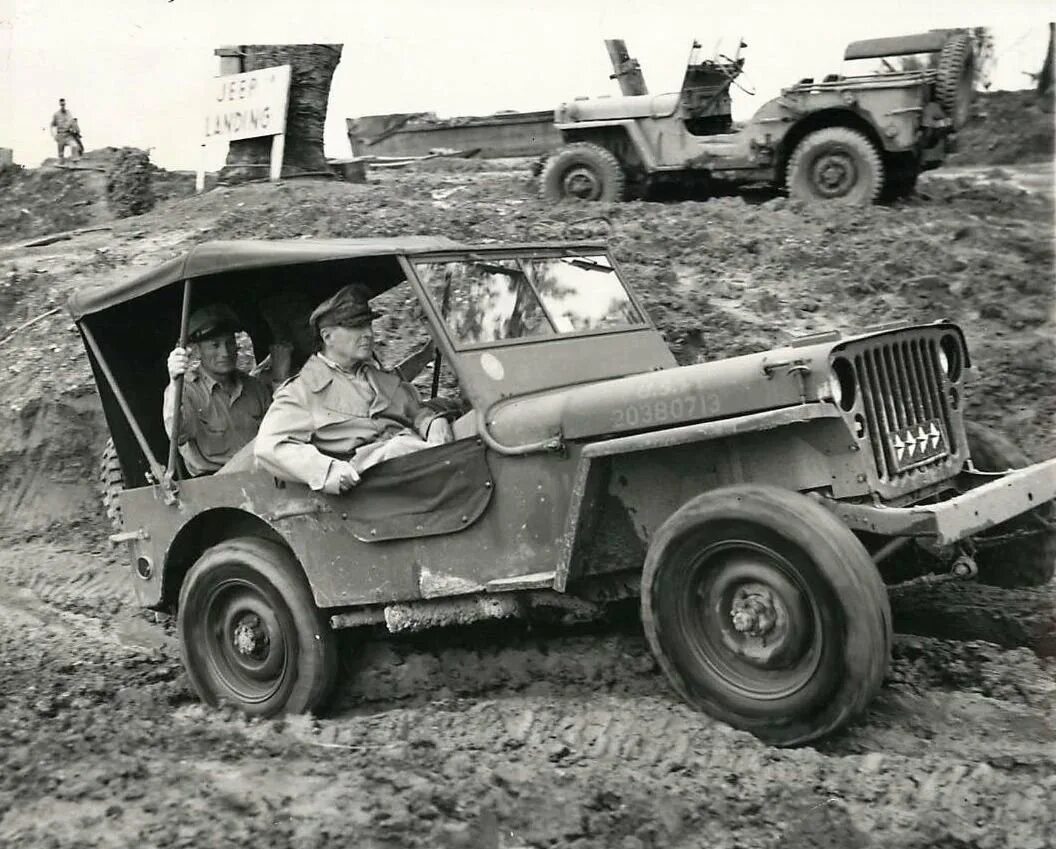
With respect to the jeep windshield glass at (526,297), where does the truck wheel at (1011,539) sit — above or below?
below

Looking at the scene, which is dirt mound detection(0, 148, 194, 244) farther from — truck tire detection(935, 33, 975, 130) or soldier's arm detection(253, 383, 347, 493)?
soldier's arm detection(253, 383, 347, 493)

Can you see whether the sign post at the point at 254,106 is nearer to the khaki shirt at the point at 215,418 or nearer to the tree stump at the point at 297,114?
the tree stump at the point at 297,114

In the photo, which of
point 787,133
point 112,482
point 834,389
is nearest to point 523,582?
point 834,389

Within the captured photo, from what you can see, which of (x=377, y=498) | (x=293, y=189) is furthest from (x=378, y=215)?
(x=377, y=498)

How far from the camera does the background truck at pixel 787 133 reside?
10.6 m

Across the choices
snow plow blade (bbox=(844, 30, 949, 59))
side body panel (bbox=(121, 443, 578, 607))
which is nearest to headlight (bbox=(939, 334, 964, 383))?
side body panel (bbox=(121, 443, 578, 607))

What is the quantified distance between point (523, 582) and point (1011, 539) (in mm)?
1810

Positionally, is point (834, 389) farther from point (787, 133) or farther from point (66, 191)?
point (66, 191)

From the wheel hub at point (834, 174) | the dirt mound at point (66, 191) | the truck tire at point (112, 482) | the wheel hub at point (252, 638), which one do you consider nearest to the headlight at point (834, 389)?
the wheel hub at point (252, 638)

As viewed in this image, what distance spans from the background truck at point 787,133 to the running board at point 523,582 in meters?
7.26

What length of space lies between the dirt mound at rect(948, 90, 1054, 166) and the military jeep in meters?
13.1

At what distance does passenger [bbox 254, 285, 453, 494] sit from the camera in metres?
4.52

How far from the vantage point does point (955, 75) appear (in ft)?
35.2

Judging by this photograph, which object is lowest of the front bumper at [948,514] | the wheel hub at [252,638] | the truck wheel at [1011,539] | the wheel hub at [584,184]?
the wheel hub at [252,638]
